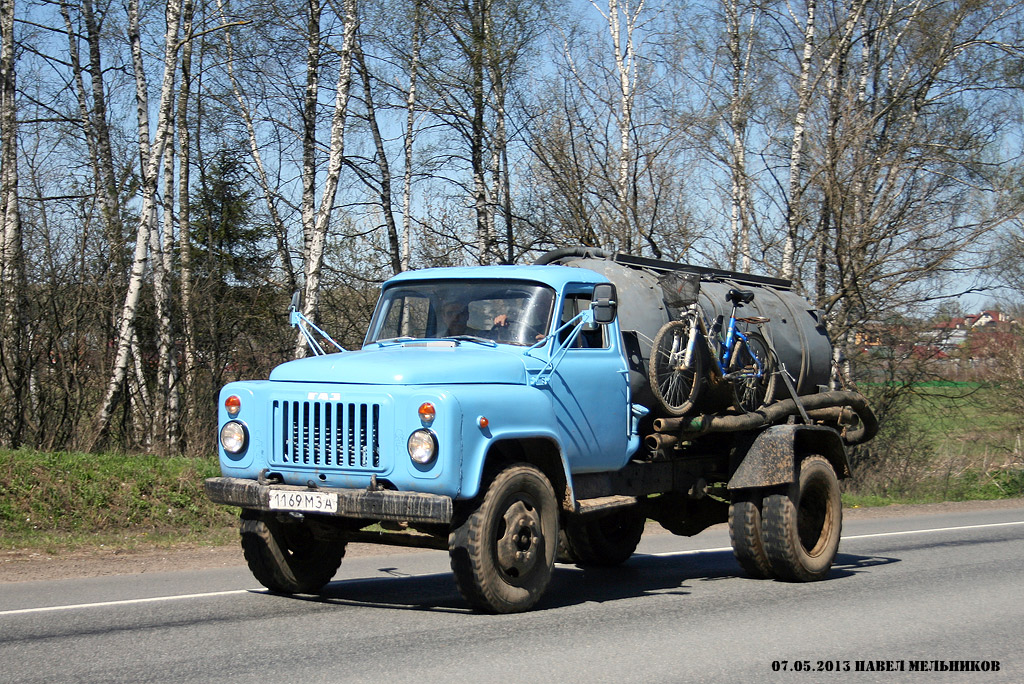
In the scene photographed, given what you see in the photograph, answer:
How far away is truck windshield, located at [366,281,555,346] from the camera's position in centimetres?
798

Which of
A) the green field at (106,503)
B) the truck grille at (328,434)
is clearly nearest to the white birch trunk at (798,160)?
the green field at (106,503)

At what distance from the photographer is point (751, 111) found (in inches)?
901

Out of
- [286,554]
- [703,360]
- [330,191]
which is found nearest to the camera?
[286,554]

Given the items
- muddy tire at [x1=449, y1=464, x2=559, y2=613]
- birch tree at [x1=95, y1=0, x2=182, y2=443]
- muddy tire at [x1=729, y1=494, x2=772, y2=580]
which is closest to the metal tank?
muddy tire at [x1=729, y1=494, x2=772, y2=580]

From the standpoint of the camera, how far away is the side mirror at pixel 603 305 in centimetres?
775

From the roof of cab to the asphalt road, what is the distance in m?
2.48

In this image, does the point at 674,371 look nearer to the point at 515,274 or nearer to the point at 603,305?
the point at 603,305

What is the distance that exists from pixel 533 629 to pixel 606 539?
3.69m

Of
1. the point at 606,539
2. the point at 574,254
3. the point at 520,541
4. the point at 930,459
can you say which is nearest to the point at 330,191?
the point at 574,254

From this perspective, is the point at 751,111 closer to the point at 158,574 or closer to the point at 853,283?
the point at 853,283

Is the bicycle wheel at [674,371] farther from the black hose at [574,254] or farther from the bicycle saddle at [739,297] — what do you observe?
the black hose at [574,254]

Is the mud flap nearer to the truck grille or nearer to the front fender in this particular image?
the front fender

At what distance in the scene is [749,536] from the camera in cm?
921

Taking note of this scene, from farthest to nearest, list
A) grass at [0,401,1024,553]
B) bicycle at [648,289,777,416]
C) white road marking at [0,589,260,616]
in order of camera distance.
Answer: grass at [0,401,1024,553] < bicycle at [648,289,777,416] < white road marking at [0,589,260,616]
